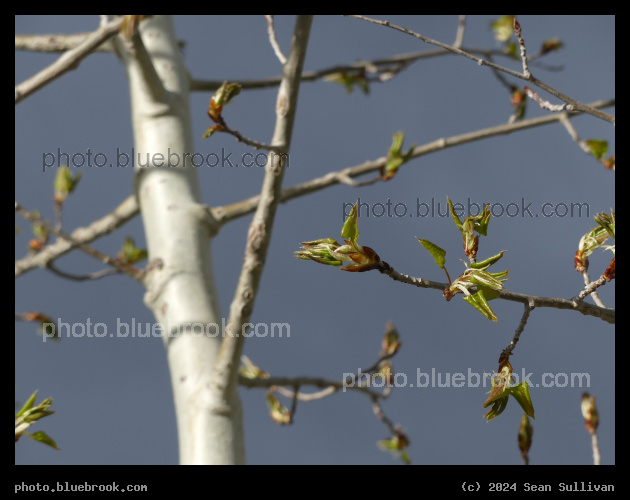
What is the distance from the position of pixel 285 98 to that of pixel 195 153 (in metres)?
1.07

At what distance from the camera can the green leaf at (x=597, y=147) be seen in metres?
3.16

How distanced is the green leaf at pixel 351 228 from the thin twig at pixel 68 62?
1.61 m

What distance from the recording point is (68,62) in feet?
7.64

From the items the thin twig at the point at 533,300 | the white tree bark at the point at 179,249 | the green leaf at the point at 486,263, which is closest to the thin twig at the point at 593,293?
the thin twig at the point at 533,300

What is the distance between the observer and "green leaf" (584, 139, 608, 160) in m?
3.16

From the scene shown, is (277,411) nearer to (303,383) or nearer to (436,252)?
(303,383)

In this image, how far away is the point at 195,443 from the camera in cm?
224

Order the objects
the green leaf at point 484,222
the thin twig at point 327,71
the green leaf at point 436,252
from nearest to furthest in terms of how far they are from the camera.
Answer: the green leaf at point 436,252
the green leaf at point 484,222
the thin twig at point 327,71

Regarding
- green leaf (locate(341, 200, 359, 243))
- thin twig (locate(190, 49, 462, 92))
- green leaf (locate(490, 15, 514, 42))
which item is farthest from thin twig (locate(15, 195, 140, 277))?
green leaf (locate(490, 15, 514, 42))

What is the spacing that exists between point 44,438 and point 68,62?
1378 mm

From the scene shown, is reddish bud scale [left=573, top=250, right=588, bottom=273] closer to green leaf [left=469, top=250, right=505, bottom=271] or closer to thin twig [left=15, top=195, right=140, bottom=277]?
green leaf [left=469, top=250, right=505, bottom=271]

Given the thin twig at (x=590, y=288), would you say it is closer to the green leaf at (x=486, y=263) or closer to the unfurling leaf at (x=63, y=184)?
the green leaf at (x=486, y=263)

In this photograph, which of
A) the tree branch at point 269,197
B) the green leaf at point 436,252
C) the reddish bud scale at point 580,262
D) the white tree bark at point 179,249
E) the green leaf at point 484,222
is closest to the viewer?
the green leaf at point 436,252
